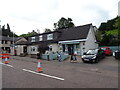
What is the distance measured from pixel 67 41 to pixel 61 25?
150 feet

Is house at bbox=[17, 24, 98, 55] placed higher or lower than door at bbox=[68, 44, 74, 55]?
higher

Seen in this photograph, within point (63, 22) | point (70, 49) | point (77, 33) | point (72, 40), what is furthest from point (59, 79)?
point (63, 22)

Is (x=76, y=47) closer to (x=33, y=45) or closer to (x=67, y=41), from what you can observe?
(x=67, y=41)

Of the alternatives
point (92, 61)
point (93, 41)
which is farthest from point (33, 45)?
point (92, 61)

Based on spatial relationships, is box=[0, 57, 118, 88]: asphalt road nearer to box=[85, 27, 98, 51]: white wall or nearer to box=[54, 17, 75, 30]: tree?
box=[85, 27, 98, 51]: white wall

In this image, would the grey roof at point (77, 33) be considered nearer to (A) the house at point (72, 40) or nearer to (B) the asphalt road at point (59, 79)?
(A) the house at point (72, 40)

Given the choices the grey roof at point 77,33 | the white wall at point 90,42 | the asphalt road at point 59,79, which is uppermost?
the grey roof at point 77,33

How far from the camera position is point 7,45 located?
50.8m

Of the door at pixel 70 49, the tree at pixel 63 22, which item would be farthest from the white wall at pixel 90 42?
the tree at pixel 63 22

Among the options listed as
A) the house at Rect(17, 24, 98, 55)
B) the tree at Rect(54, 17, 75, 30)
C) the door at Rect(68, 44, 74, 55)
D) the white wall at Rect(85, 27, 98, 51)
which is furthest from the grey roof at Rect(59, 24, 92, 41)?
the tree at Rect(54, 17, 75, 30)

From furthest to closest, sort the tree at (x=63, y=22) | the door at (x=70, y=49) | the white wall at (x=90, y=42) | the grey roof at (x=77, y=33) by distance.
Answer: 1. the tree at (x=63, y=22)
2. the door at (x=70, y=49)
3. the grey roof at (x=77, y=33)
4. the white wall at (x=90, y=42)

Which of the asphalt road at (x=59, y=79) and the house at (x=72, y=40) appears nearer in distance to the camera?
the asphalt road at (x=59, y=79)

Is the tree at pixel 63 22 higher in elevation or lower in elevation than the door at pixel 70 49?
higher

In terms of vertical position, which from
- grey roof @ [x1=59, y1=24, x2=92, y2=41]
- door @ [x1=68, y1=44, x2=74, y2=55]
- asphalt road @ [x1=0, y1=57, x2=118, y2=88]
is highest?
grey roof @ [x1=59, y1=24, x2=92, y2=41]
